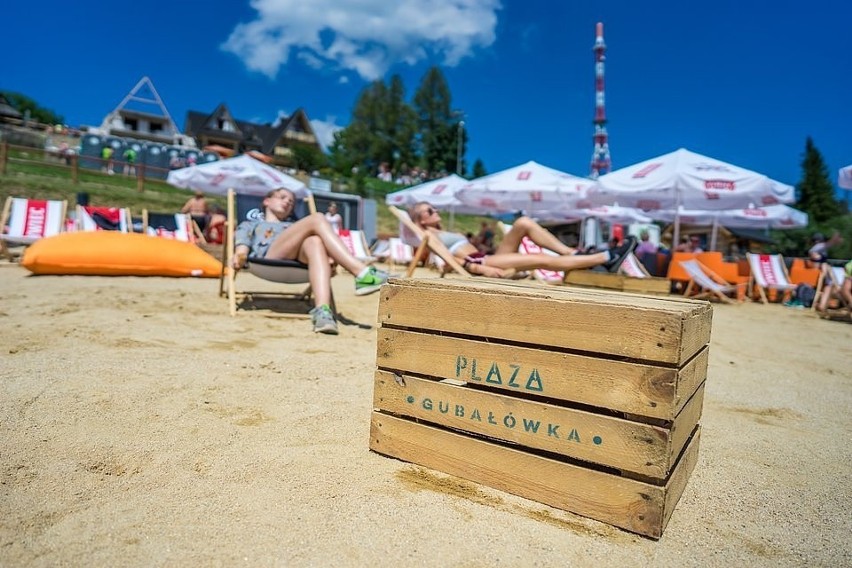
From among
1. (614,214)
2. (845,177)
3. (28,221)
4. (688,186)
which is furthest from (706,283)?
(28,221)

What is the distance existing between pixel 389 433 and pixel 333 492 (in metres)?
0.30

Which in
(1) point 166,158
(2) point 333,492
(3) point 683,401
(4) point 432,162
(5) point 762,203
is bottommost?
(2) point 333,492

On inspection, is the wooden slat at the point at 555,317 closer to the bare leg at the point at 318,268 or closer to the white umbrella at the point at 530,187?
the bare leg at the point at 318,268

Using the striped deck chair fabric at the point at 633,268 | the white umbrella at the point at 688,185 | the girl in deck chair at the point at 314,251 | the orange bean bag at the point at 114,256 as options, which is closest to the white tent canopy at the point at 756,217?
the striped deck chair fabric at the point at 633,268

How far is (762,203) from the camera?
7973mm

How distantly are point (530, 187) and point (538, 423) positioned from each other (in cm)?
864

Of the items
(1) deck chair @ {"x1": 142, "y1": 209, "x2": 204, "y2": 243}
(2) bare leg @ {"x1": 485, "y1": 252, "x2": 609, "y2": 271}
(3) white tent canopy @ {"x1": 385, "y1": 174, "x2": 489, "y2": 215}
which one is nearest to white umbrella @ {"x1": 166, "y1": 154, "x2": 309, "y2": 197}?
(1) deck chair @ {"x1": 142, "y1": 209, "x2": 204, "y2": 243}

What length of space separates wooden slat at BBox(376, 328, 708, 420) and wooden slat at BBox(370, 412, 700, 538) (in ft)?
0.64

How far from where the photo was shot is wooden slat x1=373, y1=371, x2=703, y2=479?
1.33 meters

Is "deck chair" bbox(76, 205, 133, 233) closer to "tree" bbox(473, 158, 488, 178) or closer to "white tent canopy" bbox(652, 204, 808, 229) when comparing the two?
"white tent canopy" bbox(652, 204, 808, 229)

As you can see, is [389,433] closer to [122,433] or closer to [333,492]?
[333,492]

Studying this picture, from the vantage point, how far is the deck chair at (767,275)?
8.66 m

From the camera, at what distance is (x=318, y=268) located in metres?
3.74

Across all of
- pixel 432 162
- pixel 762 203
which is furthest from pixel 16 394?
pixel 432 162
